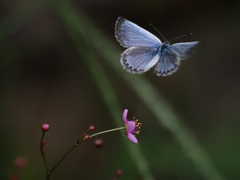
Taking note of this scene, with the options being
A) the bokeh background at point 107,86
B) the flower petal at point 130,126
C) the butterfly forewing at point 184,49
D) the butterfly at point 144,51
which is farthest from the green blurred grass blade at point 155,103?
the butterfly forewing at point 184,49

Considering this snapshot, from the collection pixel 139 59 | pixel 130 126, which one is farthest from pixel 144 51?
pixel 130 126

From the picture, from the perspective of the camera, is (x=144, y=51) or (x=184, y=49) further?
(x=144, y=51)

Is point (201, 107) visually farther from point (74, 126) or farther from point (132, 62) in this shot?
point (132, 62)

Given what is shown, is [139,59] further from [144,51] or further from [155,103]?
[155,103]

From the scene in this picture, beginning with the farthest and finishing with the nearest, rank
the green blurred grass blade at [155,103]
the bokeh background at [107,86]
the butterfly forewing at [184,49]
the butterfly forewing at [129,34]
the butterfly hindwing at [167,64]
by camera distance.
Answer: the bokeh background at [107,86] → the green blurred grass blade at [155,103] → the butterfly hindwing at [167,64] → the butterfly forewing at [129,34] → the butterfly forewing at [184,49]

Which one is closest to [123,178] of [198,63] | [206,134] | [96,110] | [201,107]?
[96,110]

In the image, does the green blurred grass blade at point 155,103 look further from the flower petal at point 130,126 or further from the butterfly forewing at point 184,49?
the butterfly forewing at point 184,49

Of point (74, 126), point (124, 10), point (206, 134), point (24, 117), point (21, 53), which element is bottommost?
point (206, 134)
